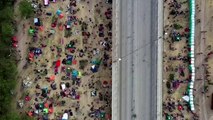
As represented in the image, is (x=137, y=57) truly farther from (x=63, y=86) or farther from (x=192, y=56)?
(x=63, y=86)

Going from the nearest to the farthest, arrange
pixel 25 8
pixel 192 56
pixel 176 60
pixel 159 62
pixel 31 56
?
1. pixel 159 62
2. pixel 25 8
3. pixel 192 56
4. pixel 176 60
5. pixel 31 56

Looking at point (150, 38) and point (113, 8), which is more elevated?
point (113, 8)

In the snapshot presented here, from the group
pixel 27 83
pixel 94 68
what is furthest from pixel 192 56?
pixel 27 83

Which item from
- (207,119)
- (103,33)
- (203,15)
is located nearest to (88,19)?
(103,33)

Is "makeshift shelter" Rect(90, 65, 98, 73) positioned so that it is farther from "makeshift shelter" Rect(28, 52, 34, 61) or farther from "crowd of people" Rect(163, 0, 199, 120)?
"crowd of people" Rect(163, 0, 199, 120)

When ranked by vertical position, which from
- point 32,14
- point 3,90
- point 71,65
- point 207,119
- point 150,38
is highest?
point 32,14

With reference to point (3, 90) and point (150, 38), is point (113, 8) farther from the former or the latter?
point (3, 90)

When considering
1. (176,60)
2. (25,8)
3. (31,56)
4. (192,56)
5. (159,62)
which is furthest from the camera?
(31,56)

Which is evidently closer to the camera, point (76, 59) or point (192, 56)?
point (192, 56)
